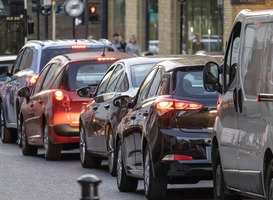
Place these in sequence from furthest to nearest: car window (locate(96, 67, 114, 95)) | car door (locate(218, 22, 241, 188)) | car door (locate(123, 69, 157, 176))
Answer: car window (locate(96, 67, 114, 95)) → car door (locate(123, 69, 157, 176)) → car door (locate(218, 22, 241, 188))

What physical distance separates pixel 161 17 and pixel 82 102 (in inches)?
1044

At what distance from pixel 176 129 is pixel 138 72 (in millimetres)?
3396

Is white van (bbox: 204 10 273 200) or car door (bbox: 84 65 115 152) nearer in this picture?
white van (bbox: 204 10 273 200)

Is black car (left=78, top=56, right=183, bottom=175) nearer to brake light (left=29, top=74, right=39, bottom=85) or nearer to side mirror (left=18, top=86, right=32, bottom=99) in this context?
→ side mirror (left=18, top=86, right=32, bottom=99)

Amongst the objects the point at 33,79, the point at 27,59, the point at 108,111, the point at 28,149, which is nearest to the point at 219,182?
the point at 108,111

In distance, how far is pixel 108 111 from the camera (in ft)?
55.7

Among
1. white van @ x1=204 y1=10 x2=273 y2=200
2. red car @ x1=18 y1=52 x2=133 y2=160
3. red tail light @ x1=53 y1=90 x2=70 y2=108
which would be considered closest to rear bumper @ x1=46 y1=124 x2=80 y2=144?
red car @ x1=18 y1=52 x2=133 y2=160

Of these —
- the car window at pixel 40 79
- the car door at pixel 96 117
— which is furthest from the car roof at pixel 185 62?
the car window at pixel 40 79

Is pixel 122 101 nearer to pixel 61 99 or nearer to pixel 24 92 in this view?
pixel 61 99

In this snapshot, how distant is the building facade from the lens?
127ft

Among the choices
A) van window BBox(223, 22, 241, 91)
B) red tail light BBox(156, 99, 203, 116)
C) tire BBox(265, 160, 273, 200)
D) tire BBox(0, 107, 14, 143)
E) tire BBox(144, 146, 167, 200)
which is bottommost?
tire BBox(0, 107, 14, 143)

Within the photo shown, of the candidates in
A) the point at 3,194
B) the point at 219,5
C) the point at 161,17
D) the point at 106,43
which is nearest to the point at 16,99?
the point at 106,43

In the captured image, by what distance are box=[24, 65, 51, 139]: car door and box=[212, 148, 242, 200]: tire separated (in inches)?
311

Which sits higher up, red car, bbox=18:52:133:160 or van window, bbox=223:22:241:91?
van window, bbox=223:22:241:91
